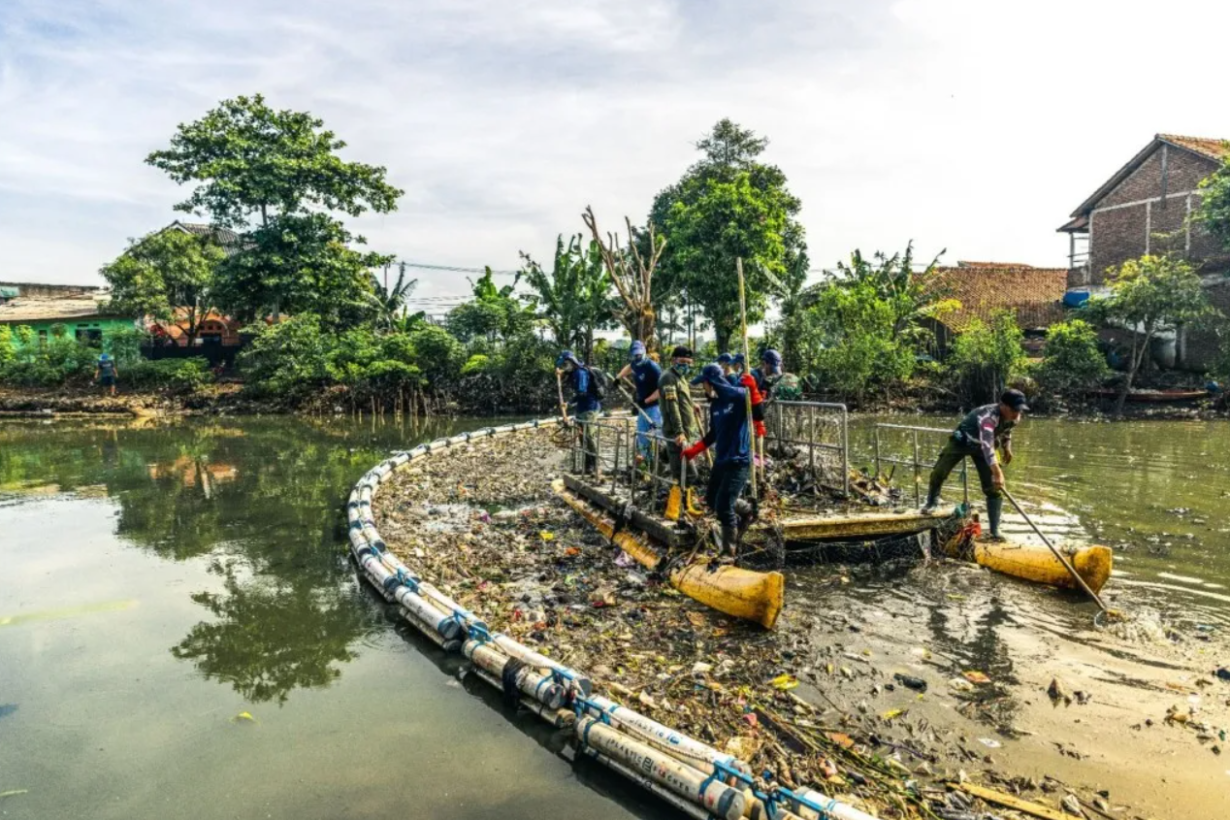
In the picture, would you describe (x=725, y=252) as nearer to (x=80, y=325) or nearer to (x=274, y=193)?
(x=274, y=193)

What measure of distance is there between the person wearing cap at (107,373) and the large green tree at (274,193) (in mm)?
5337

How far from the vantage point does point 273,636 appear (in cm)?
693

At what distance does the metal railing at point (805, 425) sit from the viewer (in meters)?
9.58

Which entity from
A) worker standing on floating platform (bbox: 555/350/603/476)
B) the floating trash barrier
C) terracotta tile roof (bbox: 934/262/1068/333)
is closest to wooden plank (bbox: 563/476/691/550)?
the floating trash barrier

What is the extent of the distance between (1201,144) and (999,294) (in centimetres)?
906

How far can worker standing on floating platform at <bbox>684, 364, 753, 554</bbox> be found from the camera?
278 inches

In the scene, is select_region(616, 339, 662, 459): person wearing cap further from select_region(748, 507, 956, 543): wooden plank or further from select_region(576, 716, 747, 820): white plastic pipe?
select_region(576, 716, 747, 820): white plastic pipe

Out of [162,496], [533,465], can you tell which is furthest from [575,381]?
[162,496]

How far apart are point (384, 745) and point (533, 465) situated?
10066 millimetres

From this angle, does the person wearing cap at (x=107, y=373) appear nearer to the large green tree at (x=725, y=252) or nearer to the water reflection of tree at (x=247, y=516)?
the water reflection of tree at (x=247, y=516)

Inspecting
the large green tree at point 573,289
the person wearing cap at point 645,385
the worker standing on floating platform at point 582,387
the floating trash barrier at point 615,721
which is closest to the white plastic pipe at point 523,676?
the floating trash barrier at point 615,721

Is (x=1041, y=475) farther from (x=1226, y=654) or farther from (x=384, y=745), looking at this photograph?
(x=384, y=745)

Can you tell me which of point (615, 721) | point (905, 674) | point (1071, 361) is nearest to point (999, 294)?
point (1071, 361)

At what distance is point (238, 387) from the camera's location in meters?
30.6
